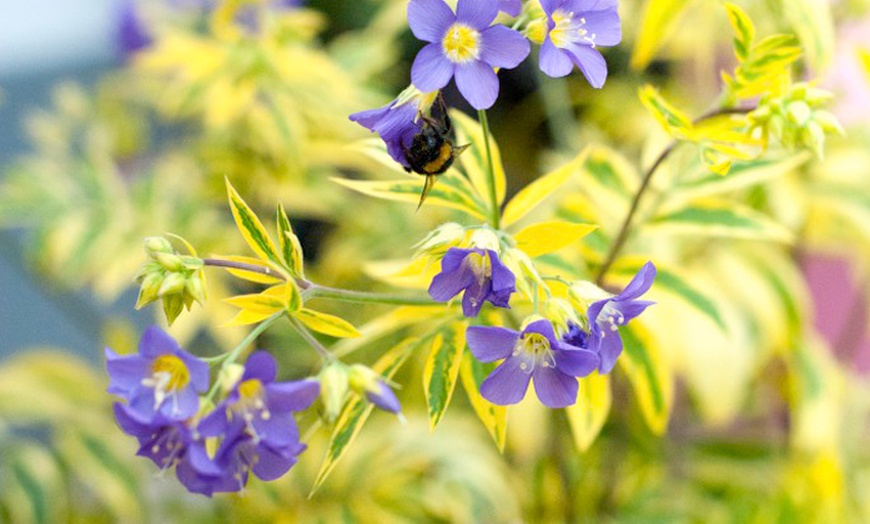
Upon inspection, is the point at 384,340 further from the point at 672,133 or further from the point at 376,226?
the point at 672,133

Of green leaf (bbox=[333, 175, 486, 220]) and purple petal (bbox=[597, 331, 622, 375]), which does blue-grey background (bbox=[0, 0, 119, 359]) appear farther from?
purple petal (bbox=[597, 331, 622, 375])

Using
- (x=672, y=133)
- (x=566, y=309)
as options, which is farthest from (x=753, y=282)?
(x=566, y=309)

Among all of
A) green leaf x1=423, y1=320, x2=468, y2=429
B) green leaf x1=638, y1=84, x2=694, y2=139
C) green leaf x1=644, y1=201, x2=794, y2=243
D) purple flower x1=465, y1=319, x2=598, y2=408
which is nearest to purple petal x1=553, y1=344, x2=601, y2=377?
purple flower x1=465, y1=319, x2=598, y2=408

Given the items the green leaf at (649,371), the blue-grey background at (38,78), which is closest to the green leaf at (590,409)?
the green leaf at (649,371)

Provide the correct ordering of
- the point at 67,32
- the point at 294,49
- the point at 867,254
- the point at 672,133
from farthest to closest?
the point at 67,32, the point at 867,254, the point at 294,49, the point at 672,133

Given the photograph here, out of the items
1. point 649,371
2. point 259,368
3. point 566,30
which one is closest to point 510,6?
point 566,30

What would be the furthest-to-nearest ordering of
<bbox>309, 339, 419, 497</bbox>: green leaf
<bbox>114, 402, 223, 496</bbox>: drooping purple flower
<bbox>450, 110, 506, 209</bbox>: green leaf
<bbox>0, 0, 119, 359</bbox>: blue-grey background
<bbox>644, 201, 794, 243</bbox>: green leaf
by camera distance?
<bbox>0, 0, 119, 359</bbox>: blue-grey background → <bbox>644, 201, 794, 243</bbox>: green leaf → <bbox>450, 110, 506, 209</bbox>: green leaf → <bbox>309, 339, 419, 497</bbox>: green leaf → <bbox>114, 402, 223, 496</bbox>: drooping purple flower

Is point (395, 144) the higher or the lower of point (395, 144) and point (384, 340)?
the higher
